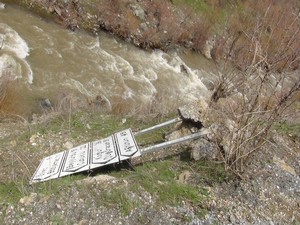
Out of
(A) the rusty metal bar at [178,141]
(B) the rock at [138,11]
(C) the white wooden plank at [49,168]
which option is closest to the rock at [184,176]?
(A) the rusty metal bar at [178,141]

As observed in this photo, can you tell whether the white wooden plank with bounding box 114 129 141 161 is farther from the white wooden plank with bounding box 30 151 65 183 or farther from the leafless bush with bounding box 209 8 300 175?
the leafless bush with bounding box 209 8 300 175

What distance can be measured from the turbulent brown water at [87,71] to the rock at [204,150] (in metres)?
2.67

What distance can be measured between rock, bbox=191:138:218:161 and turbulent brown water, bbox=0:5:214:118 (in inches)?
105

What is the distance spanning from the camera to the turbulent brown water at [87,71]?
845 cm

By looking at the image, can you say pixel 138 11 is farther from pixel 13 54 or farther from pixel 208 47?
pixel 13 54

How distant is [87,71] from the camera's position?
1016cm

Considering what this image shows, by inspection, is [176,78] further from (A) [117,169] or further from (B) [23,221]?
(B) [23,221]

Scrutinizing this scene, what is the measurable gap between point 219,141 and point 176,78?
7.67 metres

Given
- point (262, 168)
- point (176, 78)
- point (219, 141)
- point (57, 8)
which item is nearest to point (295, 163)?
point (262, 168)

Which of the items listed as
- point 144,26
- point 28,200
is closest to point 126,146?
point 28,200

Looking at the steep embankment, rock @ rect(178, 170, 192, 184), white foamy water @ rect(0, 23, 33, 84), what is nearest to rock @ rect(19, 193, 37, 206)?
the steep embankment

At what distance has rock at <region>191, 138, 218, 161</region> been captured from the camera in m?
4.57

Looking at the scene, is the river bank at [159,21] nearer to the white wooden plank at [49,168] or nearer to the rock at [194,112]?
the rock at [194,112]

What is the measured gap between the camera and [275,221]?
13.1 ft
